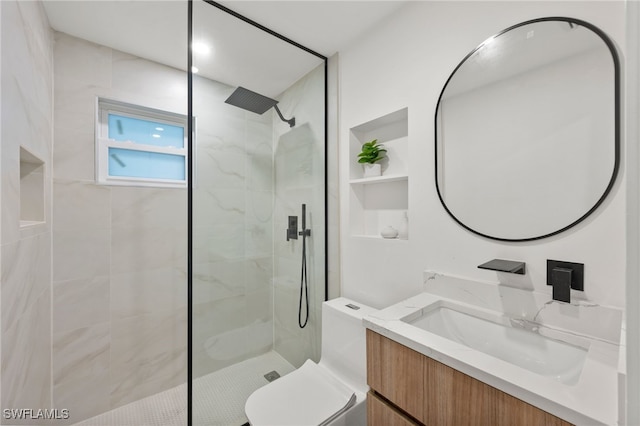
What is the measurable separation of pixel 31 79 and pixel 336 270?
1878 mm

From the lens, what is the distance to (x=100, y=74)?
172 centimetres

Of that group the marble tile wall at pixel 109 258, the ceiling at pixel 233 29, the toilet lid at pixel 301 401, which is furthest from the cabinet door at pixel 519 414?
the marble tile wall at pixel 109 258

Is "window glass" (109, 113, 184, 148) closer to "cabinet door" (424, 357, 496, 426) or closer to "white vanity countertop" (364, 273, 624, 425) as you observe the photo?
"white vanity countertop" (364, 273, 624, 425)

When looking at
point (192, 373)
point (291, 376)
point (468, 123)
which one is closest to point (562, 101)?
point (468, 123)

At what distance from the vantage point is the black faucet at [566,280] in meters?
0.92

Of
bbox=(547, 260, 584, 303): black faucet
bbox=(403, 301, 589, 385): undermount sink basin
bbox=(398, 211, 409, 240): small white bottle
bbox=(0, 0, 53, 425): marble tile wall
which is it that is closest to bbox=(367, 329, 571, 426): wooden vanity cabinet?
bbox=(403, 301, 589, 385): undermount sink basin

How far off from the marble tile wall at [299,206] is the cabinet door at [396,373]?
861mm

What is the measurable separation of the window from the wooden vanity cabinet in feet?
6.09

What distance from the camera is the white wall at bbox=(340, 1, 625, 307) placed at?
892 millimetres

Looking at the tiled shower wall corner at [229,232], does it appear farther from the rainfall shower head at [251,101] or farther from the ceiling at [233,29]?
the ceiling at [233,29]

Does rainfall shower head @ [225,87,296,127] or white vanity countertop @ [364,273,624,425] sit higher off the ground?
rainfall shower head @ [225,87,296,127]

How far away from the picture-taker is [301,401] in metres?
1.27

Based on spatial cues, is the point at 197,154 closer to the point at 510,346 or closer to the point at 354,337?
the point at 354,337

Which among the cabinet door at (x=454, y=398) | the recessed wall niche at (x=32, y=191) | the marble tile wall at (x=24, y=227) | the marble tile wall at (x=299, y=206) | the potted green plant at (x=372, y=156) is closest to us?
the cabinet door at (x=454, y=398)
